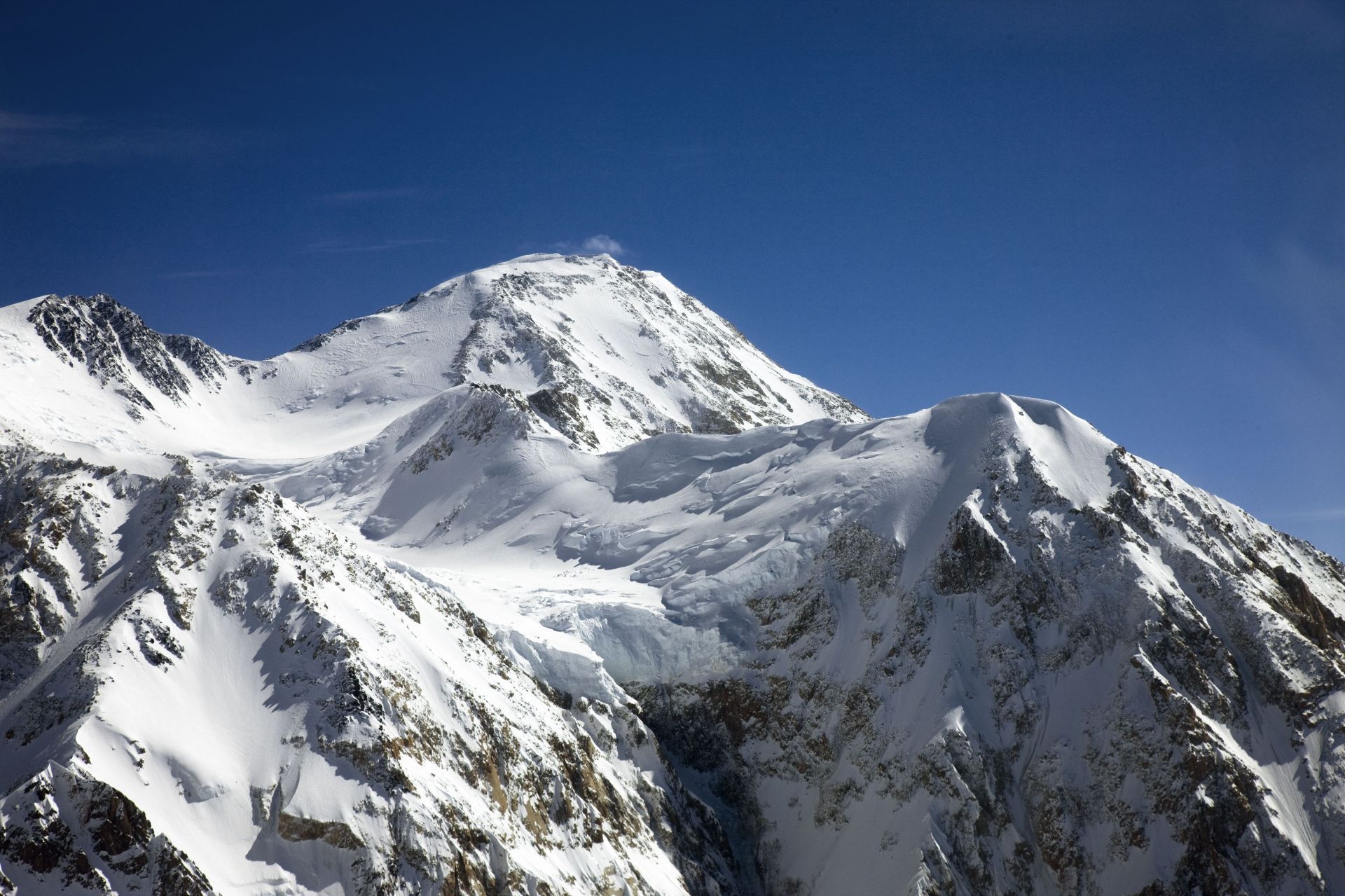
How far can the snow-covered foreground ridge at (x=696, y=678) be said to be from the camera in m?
44.7

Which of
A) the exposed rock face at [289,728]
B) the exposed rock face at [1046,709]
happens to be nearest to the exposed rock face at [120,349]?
the exposed rock face at [289,728]

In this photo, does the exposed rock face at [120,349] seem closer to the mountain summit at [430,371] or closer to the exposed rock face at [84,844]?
the mountain summit at [430,371]

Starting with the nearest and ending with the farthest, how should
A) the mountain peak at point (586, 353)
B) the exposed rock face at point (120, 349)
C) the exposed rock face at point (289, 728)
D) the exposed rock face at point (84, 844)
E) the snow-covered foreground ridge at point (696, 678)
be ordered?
the exposed rock face at point (84, 844) < the exposed rock face at point (289, 728) < the snow-covered foreground ridge at point (696, 678) < the exposed rock face at point (120, 349) < the mountain peak at point (586, 353)

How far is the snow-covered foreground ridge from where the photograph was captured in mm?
44719

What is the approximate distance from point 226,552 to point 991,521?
148 feet

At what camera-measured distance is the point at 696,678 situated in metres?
67.0

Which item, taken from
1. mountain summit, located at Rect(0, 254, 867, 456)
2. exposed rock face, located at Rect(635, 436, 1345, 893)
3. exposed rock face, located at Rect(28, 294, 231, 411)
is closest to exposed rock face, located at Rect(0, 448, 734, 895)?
exposed rock face, located at Rect(635, 436, 1345, 893)

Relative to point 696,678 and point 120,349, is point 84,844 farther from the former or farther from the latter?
point 120,349

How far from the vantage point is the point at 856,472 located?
255 feet

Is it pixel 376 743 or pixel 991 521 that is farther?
pixel 991 521

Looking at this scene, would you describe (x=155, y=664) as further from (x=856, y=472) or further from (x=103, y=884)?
(x=856, y=472)

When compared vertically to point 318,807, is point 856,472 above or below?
above

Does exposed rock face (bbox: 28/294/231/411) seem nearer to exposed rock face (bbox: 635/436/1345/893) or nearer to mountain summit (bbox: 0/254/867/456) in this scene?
mountain summit (bbox: 0/254/867/456)

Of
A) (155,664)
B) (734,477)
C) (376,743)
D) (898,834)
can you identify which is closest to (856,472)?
(734,477)
